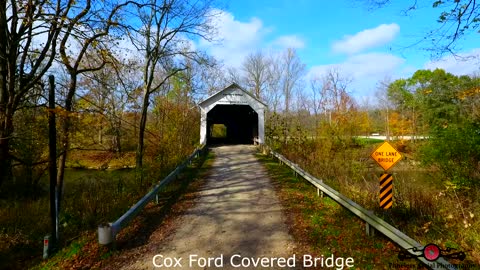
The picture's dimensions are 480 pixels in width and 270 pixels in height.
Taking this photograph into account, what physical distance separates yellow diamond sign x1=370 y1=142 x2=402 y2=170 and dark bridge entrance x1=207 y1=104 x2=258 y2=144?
20071mm

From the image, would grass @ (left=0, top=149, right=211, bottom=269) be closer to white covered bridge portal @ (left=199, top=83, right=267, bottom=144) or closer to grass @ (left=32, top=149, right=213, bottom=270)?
grass @ (left=32, top=149, right=213, bottom=270)

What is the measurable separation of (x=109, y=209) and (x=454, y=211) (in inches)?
280

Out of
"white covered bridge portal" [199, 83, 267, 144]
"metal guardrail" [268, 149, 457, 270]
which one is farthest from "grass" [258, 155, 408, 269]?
"white covered bridge portal" [199, 83, 267, 144]

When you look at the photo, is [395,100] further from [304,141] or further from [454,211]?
[454,211]

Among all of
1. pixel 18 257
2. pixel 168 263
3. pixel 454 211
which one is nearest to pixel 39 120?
pixel 18 257

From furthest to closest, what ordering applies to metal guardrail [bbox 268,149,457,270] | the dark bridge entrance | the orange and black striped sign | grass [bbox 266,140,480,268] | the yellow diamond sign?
1. the dark bridge entrance
2. the yellow diamond sign
3. the orange and black striped sign
4. grass [bbox 266,140,480,268]
5. metal guardrail [bbox 268,149,457,270]

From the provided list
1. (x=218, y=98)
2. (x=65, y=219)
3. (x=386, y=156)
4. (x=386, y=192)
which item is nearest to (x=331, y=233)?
(x=386, y=192)

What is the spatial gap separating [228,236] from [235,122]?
2705 centimetres

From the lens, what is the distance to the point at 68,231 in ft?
23.0

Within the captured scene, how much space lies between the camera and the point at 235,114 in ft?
99.5
